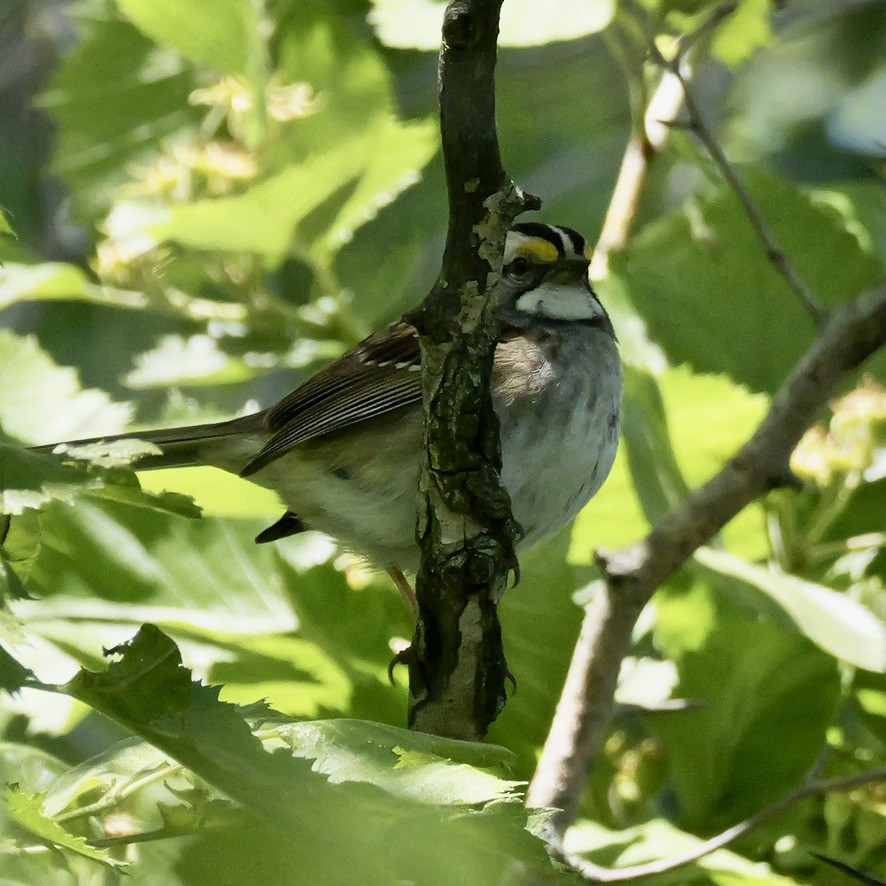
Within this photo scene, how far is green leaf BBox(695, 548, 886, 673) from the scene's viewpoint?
227 cm

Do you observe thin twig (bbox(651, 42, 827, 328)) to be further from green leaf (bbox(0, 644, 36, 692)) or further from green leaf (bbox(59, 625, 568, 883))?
green leaf (bbox(0, 644, 36, 692))

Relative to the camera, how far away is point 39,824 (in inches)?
51.3

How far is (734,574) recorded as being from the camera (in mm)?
2381

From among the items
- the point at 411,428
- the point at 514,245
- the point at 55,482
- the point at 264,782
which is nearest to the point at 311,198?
the point at 411,428

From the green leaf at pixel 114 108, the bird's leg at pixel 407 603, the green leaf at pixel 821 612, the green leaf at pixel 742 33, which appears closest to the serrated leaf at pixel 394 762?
the bird's leg at pixel 407 603

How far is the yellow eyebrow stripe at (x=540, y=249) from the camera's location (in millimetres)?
3145

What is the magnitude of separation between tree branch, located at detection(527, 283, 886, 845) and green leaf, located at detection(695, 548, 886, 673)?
0.10 metres

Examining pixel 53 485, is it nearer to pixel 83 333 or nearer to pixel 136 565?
pixel 136 565

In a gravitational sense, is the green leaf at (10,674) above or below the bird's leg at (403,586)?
above

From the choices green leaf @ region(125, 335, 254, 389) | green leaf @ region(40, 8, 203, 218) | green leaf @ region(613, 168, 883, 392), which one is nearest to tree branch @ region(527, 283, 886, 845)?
green leaf @ region(613, 168, 883, 392)

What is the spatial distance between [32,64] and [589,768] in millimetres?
3896

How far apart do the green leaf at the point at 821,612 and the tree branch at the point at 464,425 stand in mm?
550

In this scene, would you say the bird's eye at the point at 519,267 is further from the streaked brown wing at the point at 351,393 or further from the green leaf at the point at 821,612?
the green leaf at the point at 821,612

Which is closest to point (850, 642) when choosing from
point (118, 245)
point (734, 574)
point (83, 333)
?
point (734, 574)
